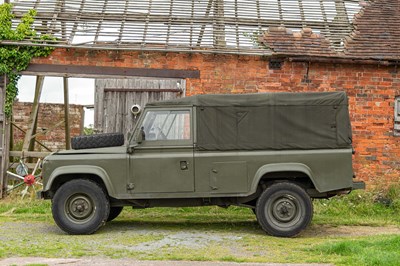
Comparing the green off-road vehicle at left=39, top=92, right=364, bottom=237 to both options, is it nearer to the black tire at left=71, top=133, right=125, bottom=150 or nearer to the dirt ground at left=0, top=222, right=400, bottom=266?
the black tire at left=71, top=133, right=125, bottom=150

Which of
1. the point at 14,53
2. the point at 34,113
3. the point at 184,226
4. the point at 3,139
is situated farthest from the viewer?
the point at 34,113

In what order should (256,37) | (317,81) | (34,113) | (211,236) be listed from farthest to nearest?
(34,113) < (256,37) < (317,81) < (211,236)

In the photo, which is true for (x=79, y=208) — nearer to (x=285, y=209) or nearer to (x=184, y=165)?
(x=184, y=165)

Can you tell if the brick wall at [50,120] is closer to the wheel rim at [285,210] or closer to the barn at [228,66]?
the barn at [228,66]

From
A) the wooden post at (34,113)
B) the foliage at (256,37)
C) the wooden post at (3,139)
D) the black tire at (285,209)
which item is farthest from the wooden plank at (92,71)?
the black tire at (285,209)

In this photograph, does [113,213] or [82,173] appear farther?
[113,213]

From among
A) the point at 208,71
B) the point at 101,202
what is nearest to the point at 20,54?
the point at 208,71

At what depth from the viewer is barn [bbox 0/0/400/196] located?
12.2 metres

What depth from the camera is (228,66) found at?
40.7ft

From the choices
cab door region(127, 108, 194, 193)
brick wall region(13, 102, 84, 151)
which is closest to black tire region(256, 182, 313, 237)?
cab door region(127, 108, 194, 193)

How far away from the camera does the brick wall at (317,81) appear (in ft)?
40.3

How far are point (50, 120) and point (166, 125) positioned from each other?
381 inches

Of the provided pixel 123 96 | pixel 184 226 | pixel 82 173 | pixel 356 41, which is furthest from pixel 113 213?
pixel 356 41

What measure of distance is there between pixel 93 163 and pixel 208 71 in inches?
175
